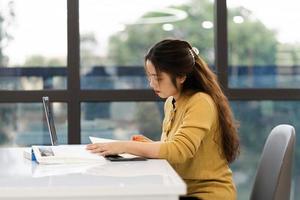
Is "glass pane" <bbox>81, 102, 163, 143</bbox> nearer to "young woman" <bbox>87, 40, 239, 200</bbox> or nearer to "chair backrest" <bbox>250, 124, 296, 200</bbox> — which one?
"young woman" <bbox>87, 40, 239, 200</bbox>

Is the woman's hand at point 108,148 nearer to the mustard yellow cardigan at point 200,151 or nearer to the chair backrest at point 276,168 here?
the mustard yellow cardigan at point 200,151

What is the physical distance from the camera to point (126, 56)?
3203 mm

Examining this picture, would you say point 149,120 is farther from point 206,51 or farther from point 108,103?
point 206,51

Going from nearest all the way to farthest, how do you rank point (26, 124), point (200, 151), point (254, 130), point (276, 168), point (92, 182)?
point (92, 182) < point (276, 168) < point (200, 151) < point (26, 124) < point (254, 130)

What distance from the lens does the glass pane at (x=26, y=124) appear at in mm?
3115

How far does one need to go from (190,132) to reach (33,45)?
1.67 meters

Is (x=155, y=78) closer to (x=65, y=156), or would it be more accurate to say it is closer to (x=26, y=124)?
(x=65, y=156)

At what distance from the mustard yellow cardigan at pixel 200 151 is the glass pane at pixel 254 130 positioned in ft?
4.46

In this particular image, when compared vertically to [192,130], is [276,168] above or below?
below

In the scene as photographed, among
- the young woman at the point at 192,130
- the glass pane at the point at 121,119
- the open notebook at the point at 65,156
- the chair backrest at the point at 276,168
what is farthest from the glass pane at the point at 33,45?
the chair backrest at the point at 276,168

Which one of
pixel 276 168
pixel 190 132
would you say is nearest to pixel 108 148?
pixel 190 132

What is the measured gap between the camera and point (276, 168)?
1.75 meters

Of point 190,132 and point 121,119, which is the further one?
point 121,119

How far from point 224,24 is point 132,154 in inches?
62.7
